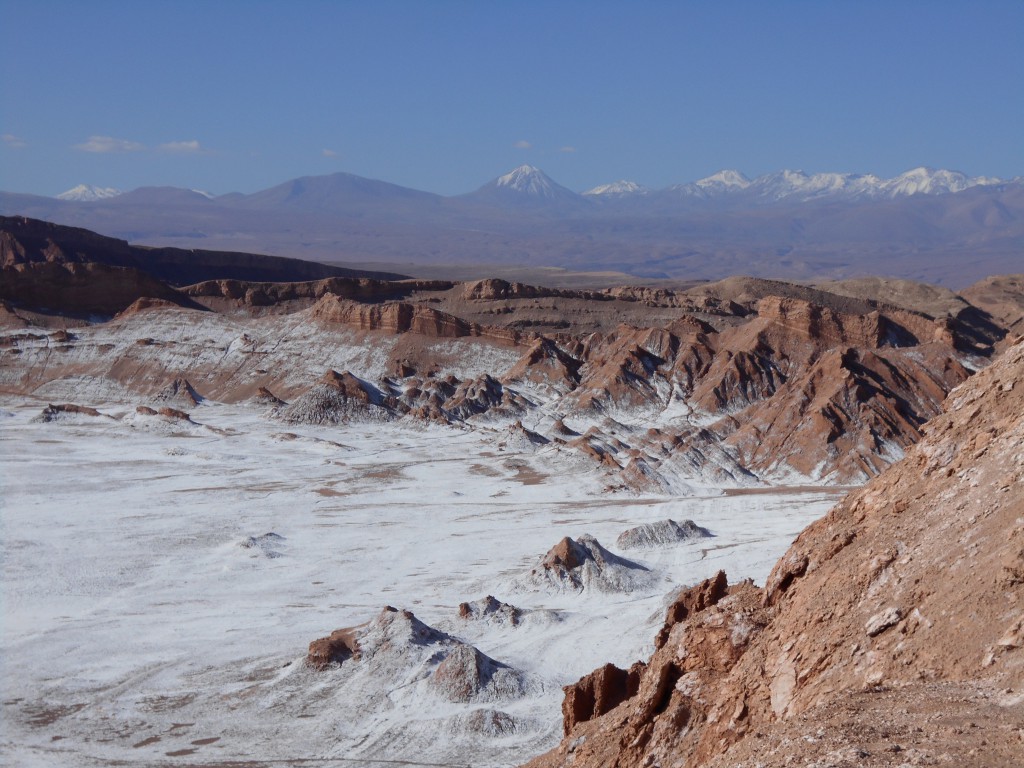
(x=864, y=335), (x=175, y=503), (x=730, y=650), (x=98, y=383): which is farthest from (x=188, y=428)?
(x=730, y=650)

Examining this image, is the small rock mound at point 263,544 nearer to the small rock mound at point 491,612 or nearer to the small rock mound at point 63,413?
the small rock mound at point 491,612

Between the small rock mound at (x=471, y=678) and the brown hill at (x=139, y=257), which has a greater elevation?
the brown hill at (x=139, y=257)

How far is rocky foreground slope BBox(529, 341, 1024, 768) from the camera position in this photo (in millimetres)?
10773

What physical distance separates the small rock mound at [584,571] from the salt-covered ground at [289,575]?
0.63 m

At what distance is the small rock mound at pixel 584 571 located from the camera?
44.2 meters

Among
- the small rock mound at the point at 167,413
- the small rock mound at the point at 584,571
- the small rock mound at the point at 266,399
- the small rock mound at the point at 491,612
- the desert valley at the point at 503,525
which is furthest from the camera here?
the small rock mound at the point at 266,399

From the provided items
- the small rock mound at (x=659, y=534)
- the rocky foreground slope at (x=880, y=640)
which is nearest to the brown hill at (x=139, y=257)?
the small rock mound at (x=659, y=534)

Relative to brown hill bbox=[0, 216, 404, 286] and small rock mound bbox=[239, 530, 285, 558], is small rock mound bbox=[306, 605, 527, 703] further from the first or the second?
brown hill bbox=[0, 216, 404, 286]

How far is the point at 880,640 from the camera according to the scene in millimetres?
12562

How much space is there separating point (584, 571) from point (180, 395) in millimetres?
55087

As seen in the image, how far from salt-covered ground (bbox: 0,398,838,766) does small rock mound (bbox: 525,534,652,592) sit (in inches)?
24.8

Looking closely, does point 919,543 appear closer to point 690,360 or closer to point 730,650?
point 730,650

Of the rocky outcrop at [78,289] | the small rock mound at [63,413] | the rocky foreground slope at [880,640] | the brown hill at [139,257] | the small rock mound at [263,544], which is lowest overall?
the small rock mound at [263,544]

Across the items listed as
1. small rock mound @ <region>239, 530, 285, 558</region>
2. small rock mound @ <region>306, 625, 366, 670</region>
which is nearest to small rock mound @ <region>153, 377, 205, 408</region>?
small rock mound @ <region>239, 530, 285, 558</region>
